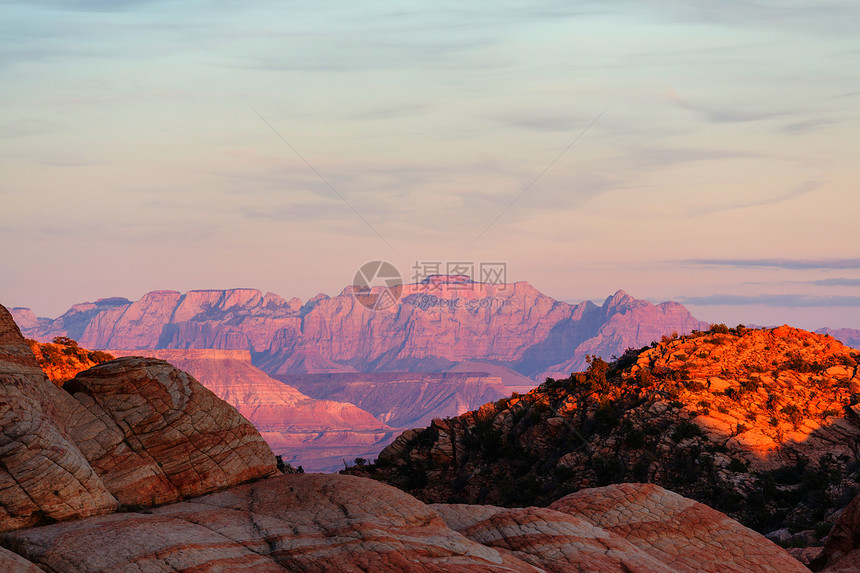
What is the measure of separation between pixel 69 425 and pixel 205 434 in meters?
4.81

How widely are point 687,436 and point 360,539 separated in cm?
4234

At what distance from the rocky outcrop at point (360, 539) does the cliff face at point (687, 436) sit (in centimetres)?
1979

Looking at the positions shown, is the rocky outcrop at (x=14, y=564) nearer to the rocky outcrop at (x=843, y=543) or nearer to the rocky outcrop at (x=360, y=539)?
the rocky outcrop at (x=360, y=539)

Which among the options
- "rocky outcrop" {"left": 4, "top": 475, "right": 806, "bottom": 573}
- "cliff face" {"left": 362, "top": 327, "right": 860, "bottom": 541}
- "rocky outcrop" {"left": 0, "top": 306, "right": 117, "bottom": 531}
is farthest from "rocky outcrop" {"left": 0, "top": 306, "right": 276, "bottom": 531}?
"cliff face" {"left": 362, "top": 327, "right": 860, "bottom": 541}

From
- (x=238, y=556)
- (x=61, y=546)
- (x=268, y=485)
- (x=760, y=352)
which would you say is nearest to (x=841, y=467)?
(x=760, y=352)

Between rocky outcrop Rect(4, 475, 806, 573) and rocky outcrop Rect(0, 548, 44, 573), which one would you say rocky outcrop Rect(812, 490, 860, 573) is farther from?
rocky outcrop Rect(0, 548, 44, 573)

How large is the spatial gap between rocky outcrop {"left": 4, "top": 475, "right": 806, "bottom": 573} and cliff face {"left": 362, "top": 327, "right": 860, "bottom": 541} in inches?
779

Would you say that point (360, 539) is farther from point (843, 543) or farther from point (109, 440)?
point (843, 543)

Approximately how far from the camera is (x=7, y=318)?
94.6 ft

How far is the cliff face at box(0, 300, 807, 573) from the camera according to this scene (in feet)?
71.1

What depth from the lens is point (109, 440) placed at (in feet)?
92.3

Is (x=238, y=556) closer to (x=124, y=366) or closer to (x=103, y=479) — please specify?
(x=103, y=479)

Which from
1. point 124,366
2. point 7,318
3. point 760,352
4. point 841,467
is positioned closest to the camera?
point 7,318

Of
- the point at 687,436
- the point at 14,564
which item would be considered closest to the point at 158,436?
the point at 14,564
